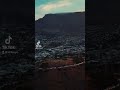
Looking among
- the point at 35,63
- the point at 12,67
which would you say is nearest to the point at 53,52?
the point at 35,63

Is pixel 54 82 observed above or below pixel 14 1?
below

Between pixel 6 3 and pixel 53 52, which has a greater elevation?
pixel 6 3

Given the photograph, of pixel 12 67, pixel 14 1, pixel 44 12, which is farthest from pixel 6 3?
pixel 12 67

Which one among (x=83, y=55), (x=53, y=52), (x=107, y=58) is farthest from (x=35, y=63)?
(x=107, y=58)

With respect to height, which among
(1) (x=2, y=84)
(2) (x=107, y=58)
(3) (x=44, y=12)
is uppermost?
(3) (x=44, y=12)

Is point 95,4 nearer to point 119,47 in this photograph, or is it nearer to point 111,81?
point 119,47

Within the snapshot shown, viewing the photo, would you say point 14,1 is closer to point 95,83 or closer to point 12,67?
point 12,67
